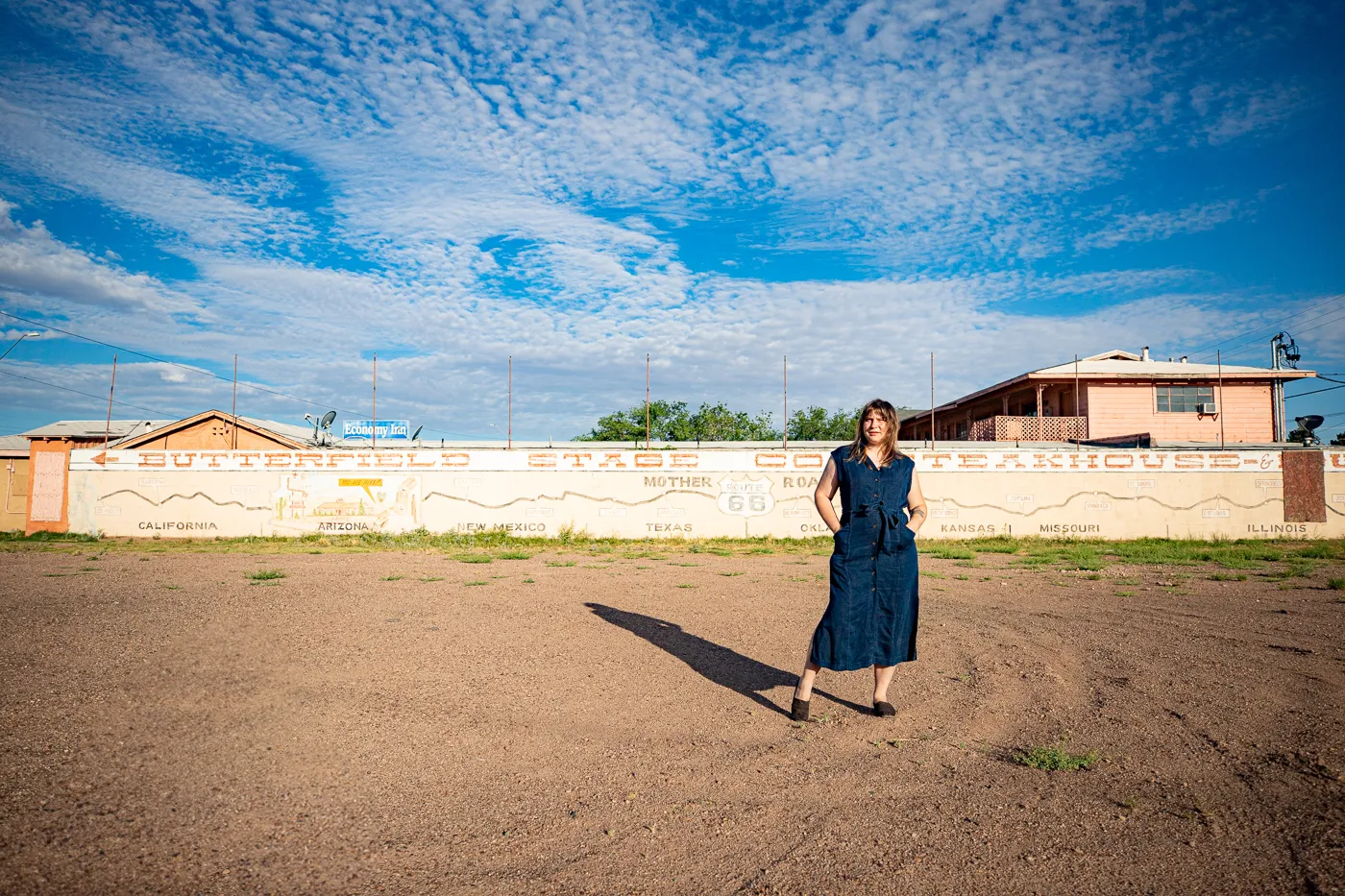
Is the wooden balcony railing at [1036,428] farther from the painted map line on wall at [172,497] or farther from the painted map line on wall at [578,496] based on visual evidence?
the painted map line on wall at [172,497]

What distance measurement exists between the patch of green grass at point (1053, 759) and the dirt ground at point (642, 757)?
8 cm

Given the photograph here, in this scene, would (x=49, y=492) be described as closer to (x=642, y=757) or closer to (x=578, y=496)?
(x=578, y=496)

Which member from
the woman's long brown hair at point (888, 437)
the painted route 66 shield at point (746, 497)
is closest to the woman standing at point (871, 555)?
Result: the woman's long brown hair at point (888, 437)

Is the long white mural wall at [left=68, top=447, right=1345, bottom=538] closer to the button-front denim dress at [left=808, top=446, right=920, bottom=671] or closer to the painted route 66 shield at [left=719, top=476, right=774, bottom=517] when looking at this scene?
the painted route 66 shield at [left=719, top=476, right=774, bottom=517]

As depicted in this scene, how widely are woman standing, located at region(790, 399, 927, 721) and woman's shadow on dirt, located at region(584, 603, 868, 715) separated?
645mm

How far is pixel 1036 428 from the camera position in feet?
97.1

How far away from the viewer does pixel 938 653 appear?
6195mm

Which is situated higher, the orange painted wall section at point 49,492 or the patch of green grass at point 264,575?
the orange painted wall section at point 49,492

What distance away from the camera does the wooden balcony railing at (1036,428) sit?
96.5ft

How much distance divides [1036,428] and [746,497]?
16146 mm

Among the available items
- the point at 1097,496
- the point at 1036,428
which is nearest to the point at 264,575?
the point at 1097,496

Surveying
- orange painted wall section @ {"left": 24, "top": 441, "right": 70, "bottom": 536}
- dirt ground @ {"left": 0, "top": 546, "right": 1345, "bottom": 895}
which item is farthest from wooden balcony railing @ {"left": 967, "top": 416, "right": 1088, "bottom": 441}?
orange painted wall section @ {"left": 24, "top": 441, "right": 70, "bottom": 536}

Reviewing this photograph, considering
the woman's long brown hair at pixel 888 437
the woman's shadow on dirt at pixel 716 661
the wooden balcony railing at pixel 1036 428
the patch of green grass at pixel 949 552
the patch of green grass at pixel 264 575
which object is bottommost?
the woman's shadow on dirt at pixel 716 661

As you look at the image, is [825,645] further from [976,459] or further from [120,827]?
[976,459]
